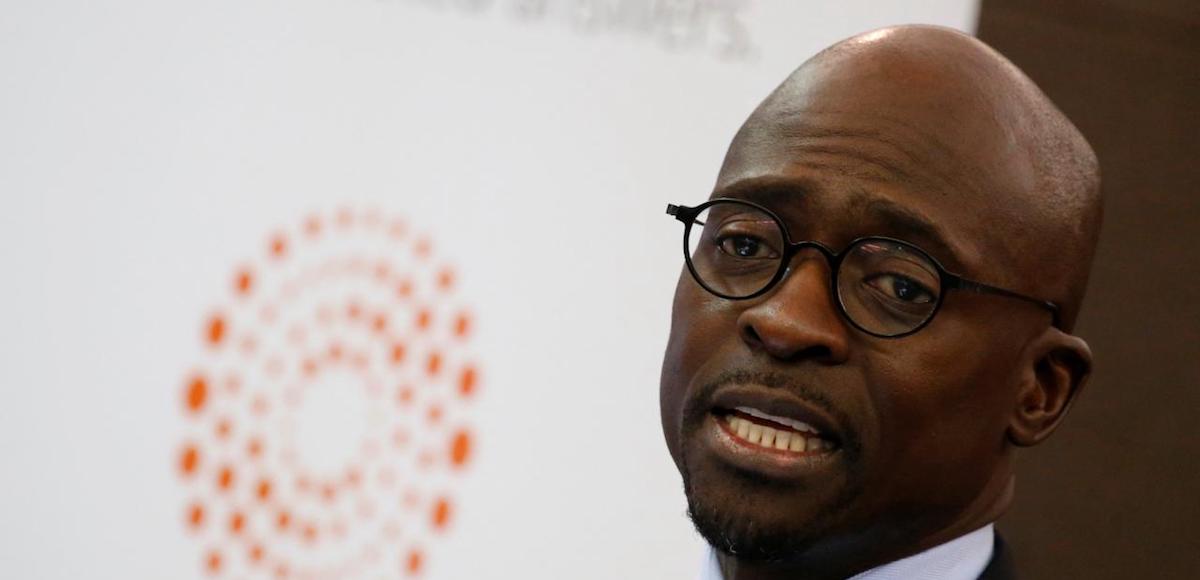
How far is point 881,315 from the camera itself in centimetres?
123

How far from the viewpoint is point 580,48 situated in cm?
277

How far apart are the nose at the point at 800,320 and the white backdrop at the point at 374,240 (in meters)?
1.50

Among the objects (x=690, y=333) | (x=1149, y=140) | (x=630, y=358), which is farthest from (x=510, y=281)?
(x=690, y=333)

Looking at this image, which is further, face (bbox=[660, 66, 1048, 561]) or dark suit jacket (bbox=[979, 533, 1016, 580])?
dark suit jacket (bbox=[979, 533, 1016, 580])

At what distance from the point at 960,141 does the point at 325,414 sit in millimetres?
1732

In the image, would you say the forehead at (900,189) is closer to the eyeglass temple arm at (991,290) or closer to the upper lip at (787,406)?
the eyeglass temple arm at (991,290)

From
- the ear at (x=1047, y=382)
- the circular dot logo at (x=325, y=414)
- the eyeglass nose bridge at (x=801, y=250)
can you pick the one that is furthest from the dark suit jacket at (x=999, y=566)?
the circular dot logo at (x=325, y=414)

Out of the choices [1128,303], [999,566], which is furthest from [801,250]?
[1128,303]

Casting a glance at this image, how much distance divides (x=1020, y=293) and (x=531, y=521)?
62.8 inches

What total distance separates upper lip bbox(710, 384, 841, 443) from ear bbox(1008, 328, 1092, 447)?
0.21 meters

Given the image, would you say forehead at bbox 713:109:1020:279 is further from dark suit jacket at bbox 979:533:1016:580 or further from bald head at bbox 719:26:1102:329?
dark suit jacket at bbox 979:533:1016:580

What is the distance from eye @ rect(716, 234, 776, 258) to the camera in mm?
1290

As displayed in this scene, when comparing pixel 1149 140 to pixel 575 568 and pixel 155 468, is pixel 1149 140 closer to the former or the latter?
pixel 575 568

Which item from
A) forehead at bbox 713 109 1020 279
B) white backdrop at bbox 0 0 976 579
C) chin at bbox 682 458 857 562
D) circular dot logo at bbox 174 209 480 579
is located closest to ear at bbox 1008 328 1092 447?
forehead at bbox 713 109 1020 279
